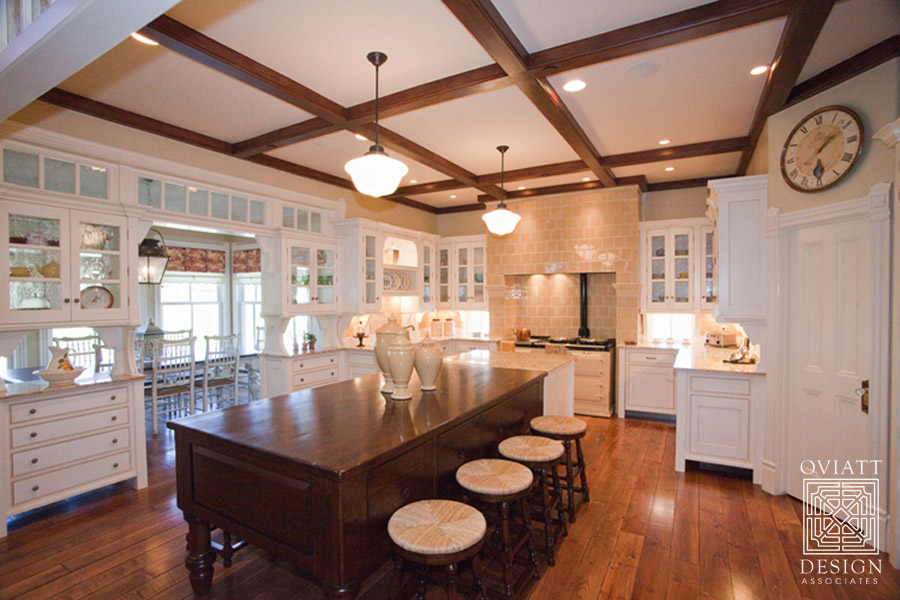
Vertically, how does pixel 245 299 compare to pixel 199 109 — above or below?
below

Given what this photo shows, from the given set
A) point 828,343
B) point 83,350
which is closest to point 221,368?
point 83,350

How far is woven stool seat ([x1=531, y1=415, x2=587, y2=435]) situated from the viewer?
2926mm

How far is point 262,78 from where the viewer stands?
2.74 meters

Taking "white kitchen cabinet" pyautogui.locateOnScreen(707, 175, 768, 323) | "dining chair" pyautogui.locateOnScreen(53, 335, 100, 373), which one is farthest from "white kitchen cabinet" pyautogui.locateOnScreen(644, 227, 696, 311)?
"dining chair" pyautogui.locateOnScreen(53, 335, 100, 373)

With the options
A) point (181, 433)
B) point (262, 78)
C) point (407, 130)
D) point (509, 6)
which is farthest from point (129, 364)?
point (509, 6)

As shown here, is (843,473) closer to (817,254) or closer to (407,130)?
(817,254)

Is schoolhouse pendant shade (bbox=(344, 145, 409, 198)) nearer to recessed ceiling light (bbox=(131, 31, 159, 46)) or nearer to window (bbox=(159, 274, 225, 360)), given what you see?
recessed ceiling light (bbox=(131, 31, 159, 46))

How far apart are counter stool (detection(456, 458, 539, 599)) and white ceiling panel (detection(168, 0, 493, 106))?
2.32 meters

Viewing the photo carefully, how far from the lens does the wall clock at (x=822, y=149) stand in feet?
8.84

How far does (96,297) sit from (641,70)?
4.09m

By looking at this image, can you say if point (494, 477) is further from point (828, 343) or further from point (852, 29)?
point (852, 29)

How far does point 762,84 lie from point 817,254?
1.21 m

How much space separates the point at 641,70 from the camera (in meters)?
2.77

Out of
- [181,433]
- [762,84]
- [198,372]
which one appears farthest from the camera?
[198,372]
